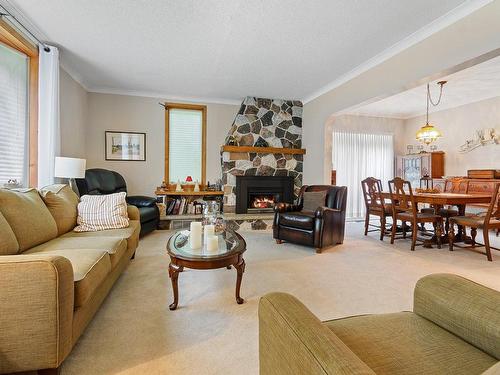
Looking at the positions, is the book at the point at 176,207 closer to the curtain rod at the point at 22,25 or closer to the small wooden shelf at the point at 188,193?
the small wooden shelf at the point at 188,193

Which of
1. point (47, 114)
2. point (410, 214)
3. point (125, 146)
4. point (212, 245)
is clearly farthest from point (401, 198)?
point (47, 114)

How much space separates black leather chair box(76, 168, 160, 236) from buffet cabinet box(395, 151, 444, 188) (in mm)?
5769

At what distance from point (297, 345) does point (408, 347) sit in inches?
18.5

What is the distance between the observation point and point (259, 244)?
3.95 m

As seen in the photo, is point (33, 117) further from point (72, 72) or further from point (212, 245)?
point (212, 245)

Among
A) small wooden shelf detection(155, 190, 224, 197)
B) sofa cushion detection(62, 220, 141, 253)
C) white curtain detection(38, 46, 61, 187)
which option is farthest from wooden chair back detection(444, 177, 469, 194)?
white curtain detection(38, 46, 61, 187)

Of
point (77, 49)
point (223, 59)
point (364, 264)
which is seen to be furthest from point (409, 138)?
point (77, 49)

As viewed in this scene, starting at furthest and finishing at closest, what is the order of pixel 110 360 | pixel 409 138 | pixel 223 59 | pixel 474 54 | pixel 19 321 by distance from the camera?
1. pixel 409 138
2. pixel 223 59
3. pixel 474 54
4. pixel 110 360
5. pixel 19 321

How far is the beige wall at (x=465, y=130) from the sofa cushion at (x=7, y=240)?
23.6 feet

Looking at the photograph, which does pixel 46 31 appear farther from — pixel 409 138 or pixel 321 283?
pixel 409 138

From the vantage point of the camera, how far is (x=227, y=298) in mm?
2207

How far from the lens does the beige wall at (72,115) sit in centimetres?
381

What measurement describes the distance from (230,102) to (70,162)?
10.6 ft

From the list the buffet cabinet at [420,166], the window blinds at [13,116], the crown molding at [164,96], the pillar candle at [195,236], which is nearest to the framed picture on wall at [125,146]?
the crown molding at [164,96]
